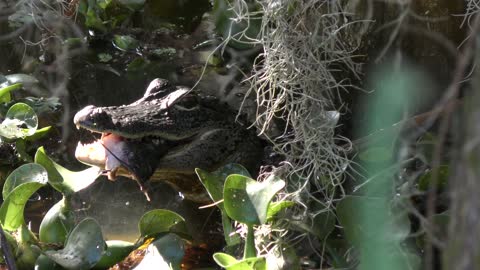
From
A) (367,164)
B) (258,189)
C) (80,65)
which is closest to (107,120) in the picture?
(258,189)

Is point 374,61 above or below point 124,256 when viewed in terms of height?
above

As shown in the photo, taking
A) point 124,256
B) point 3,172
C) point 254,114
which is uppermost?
point 254,114

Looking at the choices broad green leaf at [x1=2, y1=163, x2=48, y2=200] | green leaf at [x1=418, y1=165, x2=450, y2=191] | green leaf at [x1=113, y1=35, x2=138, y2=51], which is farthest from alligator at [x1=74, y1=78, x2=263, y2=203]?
green leaf at [x1=113, y1=35, x2=138, y2=51]

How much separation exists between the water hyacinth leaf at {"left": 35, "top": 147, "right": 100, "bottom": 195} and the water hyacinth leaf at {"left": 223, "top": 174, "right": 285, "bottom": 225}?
0.43 metres

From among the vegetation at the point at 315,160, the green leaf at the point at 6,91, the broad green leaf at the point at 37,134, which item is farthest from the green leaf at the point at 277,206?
the green leaf at the point at 6,91

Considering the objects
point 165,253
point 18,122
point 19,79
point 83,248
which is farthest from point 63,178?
point 19,79

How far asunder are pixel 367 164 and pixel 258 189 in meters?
0.32

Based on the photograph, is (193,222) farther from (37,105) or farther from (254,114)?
(37,105)

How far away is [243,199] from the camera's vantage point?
148 cm

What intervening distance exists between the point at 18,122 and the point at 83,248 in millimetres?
693

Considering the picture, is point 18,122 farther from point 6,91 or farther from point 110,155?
point 110,155

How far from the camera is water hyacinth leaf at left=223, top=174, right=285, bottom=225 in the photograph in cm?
147

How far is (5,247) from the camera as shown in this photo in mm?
1555

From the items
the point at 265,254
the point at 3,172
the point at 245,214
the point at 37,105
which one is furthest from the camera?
the point at 37,105
